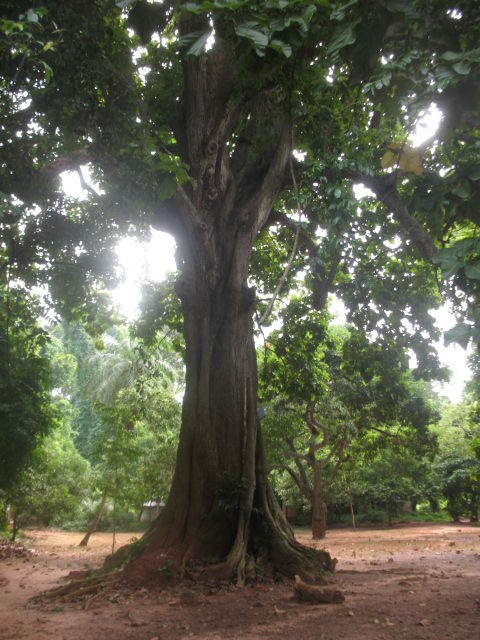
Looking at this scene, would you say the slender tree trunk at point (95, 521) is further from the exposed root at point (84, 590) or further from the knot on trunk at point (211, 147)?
the knot on trunk at point (211, 147)

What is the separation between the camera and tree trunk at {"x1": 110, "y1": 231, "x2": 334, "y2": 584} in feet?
18.7

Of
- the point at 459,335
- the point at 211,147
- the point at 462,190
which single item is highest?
the point at 211,147

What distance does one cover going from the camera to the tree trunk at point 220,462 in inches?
225

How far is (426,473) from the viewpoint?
20922 mm

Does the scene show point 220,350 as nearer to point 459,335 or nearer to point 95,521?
point 459,335

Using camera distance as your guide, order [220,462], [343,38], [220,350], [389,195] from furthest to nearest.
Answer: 1. [389,195]
2. [220,350]
3. [220,462]
4. [343,38]

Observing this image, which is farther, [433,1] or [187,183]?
[187,183]

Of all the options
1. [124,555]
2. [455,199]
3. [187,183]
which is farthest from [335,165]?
Result: [124,555]

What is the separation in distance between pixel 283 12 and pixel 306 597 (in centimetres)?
492

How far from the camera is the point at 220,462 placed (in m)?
6.17

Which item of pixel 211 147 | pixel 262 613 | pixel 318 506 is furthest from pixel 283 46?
pixel 318 506

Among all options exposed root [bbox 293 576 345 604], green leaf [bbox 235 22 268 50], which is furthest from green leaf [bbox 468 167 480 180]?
exposed root [bbox 293 576 345 604]

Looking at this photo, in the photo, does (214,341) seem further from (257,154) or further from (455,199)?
(455,199)

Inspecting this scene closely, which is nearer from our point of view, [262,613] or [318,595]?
[262,613]
